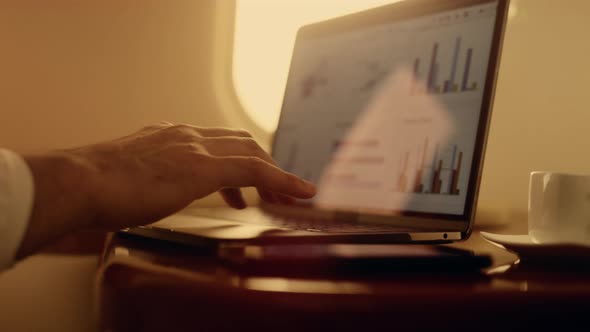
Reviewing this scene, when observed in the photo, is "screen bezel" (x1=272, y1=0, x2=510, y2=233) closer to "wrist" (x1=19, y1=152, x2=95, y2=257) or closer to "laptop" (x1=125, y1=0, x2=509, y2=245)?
"laptop" (x1=125, y1=0, x2=509, y2=245)

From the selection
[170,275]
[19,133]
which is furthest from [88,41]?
[170,275]

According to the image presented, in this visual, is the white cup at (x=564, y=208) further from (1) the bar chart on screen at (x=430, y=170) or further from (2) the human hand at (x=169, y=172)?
(2) the human hand at (x=169, y=172)

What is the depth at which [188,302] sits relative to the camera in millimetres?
361

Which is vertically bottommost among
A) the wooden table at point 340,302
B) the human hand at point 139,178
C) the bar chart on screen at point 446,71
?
the wooden table at point 340,302

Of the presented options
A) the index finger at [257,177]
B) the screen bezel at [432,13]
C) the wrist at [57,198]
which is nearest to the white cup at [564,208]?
the screen bezel at [432,13]

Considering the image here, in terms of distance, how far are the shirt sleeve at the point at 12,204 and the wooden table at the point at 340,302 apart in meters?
0.08

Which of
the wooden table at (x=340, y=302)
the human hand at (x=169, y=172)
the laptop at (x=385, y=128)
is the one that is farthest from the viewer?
the laptop at (x=385, y=128)

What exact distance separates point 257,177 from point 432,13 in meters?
0.34

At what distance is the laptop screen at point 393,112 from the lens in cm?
63

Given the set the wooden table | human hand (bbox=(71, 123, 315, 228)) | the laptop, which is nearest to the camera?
the wooden table

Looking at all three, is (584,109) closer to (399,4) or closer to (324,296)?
(399,4)

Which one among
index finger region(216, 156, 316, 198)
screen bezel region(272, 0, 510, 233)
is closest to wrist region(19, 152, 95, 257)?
index finger region(216, 156, 316, 198)

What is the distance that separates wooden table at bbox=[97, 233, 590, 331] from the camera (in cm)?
33

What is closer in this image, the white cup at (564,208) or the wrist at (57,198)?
the wrist at (57,198)
